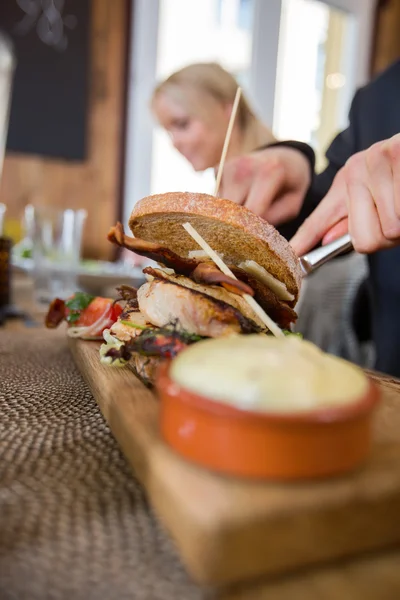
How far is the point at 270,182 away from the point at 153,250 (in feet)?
2.67

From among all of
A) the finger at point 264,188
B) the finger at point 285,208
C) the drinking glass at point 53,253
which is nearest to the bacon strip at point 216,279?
the finger at point 264,188

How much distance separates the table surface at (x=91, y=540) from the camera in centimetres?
43

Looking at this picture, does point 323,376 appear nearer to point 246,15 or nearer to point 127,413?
point 127,413

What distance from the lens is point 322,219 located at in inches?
53.7

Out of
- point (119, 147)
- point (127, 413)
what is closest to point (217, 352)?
point (127, 413)

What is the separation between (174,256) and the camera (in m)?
1.01

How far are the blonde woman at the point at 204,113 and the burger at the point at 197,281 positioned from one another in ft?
8.80

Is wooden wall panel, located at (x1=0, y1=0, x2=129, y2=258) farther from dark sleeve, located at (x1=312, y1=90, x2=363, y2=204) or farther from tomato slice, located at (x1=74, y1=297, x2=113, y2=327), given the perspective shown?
Result: tomato slice, located at (x1=74, y1=297, x2=113, y2=327)

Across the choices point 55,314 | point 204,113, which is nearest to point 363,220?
point 55,314

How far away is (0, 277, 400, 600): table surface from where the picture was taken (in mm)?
435

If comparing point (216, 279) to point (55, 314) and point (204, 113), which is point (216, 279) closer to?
point (55, 314)

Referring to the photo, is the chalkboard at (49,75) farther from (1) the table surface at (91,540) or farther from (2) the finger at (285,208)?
(1) the table surface at (91,540)

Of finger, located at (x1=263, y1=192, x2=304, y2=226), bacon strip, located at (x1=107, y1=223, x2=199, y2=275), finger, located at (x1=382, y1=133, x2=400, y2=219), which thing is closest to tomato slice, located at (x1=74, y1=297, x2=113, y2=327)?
bacon strip, located at (x1=107, y1=223, x2=199, y2=275)

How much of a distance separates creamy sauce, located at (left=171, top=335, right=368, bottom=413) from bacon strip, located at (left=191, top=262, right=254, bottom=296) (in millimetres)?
266
